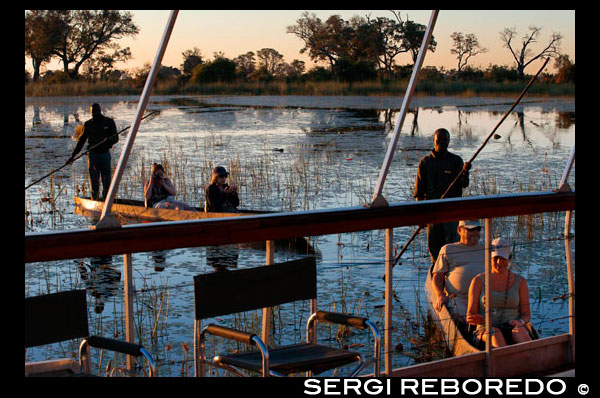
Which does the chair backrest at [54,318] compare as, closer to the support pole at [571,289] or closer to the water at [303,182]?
the water at [303,182]

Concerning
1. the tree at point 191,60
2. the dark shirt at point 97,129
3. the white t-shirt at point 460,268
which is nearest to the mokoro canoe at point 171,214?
the dark shirt at point 97,129

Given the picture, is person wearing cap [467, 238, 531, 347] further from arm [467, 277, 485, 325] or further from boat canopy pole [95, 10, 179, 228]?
boat canopy pole [95, 10, 179, 228]

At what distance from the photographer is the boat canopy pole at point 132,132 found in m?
2.32

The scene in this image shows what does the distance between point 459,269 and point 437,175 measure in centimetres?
192

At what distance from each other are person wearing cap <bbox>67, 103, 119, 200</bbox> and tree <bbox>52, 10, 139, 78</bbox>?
5.12 metres

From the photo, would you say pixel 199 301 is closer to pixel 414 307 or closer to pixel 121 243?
pixel 121 243

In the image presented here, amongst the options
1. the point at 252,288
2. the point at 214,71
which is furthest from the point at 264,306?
the point at 214,71

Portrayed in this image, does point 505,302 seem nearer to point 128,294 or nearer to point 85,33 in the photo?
point 128,294

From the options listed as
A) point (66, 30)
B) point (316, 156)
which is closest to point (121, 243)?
point (66, 30)

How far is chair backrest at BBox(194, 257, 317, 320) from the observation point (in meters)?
2.43

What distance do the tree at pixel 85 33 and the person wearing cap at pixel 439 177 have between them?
8.31ft

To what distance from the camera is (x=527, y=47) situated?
4445 mm

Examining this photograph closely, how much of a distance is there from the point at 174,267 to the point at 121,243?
5.82 metres
